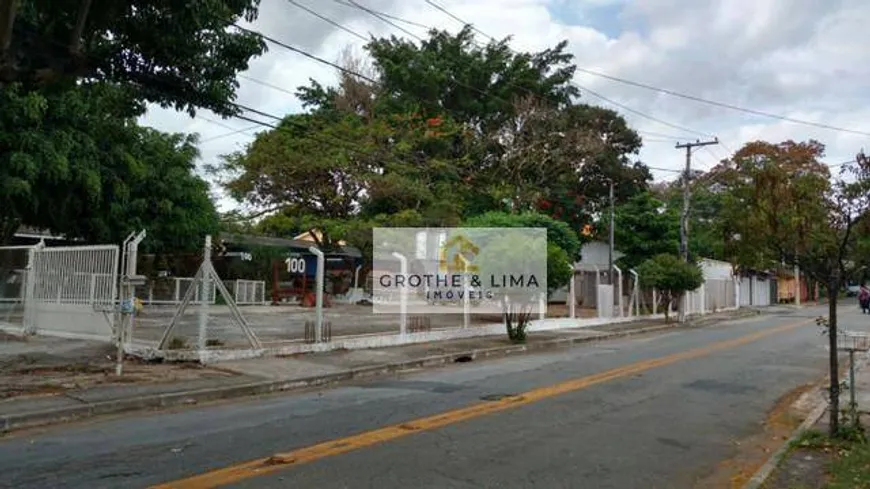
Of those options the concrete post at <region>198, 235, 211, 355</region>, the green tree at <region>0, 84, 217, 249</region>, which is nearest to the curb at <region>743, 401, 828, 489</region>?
the concrete post at <region>198, 235, 211, 355</region>

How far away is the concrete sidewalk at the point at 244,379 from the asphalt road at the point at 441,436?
0.68 meters

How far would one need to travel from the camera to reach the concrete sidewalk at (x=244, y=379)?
976 centimetres

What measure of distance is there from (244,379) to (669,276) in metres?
22.5

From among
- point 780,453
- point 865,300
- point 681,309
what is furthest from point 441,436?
point 865,300

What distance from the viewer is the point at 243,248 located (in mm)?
35438

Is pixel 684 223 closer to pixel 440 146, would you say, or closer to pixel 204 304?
pixel 440 146

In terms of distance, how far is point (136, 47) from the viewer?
7.96m

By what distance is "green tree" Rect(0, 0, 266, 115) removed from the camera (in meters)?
6.38

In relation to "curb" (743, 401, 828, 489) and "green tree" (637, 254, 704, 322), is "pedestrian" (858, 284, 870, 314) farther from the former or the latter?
"curb" (743, 401, 828, 489)

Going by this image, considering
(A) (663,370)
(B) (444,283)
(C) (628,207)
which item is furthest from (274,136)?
(A) (663,370)

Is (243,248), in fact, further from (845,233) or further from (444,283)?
(845,233)

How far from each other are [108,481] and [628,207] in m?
35.3

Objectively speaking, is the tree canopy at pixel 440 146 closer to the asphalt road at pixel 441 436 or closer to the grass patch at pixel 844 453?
the asphalt road at pixel 441 436

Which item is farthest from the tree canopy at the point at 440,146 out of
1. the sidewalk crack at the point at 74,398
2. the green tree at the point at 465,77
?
the sidewalk crack at the point at 74,398
